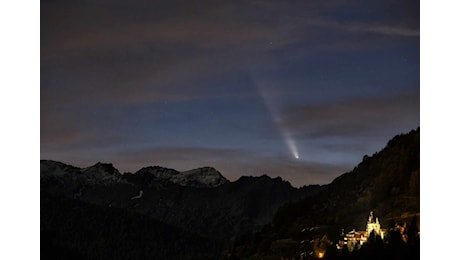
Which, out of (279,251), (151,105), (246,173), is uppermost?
(151,105)

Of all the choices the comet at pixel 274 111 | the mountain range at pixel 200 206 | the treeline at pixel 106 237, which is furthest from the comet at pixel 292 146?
the treeline at pixel 106 237

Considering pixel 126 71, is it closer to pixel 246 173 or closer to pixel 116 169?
pixel 116 169

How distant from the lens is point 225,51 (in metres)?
5.17

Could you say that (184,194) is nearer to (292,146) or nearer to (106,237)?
(106,237)

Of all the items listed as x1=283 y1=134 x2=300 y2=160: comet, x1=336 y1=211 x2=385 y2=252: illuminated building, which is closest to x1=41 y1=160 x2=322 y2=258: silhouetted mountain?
x1=283 y1=134 x2=300 y2=160: comet

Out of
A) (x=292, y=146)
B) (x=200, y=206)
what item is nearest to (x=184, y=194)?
(x=200, y=206)

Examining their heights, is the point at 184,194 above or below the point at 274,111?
below

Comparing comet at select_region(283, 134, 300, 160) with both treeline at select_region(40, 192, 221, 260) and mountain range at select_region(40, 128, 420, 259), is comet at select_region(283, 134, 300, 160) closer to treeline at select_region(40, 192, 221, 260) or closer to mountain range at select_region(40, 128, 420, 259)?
mountain range at select_region(40, 128, 420, 259)

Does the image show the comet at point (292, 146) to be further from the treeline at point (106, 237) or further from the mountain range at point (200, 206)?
the treeline at point (106, 237)

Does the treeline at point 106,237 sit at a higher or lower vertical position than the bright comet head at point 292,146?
lower

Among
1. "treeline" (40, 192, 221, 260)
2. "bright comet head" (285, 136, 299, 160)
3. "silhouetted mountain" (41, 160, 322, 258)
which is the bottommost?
"treeline" (40, 192, 221, 260)

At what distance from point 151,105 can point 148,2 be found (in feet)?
1.91

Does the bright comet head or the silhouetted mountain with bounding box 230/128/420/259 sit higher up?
the bright comet head
